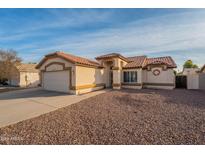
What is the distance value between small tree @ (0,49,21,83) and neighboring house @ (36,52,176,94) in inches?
406

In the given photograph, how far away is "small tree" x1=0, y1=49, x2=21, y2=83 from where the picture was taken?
21739 millimetres

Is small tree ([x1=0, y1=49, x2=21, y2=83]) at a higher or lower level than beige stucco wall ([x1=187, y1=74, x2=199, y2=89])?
higher

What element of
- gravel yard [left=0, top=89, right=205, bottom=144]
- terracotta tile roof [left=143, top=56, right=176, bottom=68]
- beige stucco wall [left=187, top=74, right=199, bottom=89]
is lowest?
gravel yard [left=0, top=89, right=205, bottom=144]

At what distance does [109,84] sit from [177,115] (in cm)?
1221

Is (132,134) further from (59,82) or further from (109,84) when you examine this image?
(109,84)

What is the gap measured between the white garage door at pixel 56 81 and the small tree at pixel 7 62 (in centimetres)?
1137

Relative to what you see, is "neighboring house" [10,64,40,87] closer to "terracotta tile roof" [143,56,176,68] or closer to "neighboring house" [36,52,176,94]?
"neighboring house" [36,52,176,94]

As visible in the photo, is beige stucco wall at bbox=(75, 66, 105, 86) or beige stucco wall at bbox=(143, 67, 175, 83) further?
beige stucco wall at bbox=(143, 67, 175, 83)

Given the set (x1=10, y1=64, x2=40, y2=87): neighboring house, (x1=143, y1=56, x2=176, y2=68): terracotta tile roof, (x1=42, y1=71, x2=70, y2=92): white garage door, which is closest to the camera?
(x1=42, y1=71, x2=70, y2=92): white garage door

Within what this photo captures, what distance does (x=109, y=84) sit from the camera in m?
18.0

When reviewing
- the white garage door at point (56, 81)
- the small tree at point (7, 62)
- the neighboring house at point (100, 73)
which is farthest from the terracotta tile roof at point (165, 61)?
the small tree at point (7, 62)

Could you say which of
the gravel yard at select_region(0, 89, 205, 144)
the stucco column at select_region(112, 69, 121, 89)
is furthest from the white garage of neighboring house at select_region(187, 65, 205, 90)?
the gravel yard at select_region(0, 89, 205, 144)

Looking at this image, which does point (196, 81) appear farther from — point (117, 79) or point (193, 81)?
point (117, 79)

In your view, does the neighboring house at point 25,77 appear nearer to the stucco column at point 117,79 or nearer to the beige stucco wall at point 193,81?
the stucco column at point 117,79
